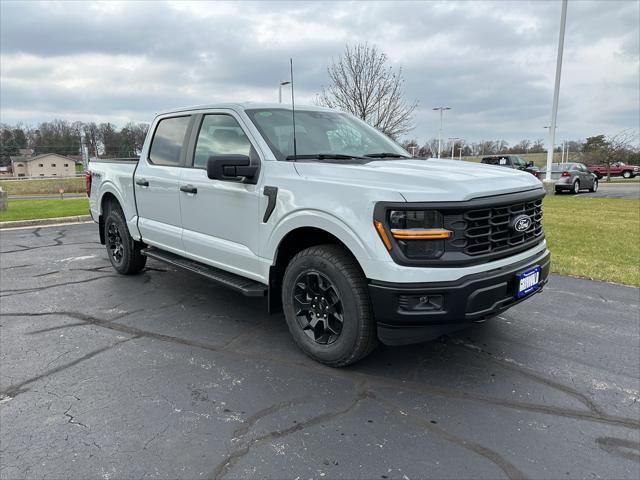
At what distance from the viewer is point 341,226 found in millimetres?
2947

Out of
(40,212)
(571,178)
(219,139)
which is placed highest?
(219,139)

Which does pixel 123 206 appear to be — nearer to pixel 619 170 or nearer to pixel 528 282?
pixel 528 282

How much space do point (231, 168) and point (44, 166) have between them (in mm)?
104383

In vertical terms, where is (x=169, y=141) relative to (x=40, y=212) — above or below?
above

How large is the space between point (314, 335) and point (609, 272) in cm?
477

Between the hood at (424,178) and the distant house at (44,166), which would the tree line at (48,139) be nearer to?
the distant house at (44,166)

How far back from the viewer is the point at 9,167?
89375mm

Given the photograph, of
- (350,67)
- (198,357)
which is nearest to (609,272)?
(198,357)

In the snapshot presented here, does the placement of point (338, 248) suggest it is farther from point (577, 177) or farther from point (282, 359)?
point (577, 177)

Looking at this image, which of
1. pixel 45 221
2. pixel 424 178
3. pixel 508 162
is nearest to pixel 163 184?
pixel 424 178

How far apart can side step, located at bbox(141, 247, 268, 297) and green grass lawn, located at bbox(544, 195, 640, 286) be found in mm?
4499

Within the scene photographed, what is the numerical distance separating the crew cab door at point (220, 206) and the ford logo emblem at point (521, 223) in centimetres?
189

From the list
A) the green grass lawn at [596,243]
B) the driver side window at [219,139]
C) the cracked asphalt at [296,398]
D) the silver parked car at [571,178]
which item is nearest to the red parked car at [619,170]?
the silver parked car at [571,178]

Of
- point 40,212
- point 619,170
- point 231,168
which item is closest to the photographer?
point 231,168
